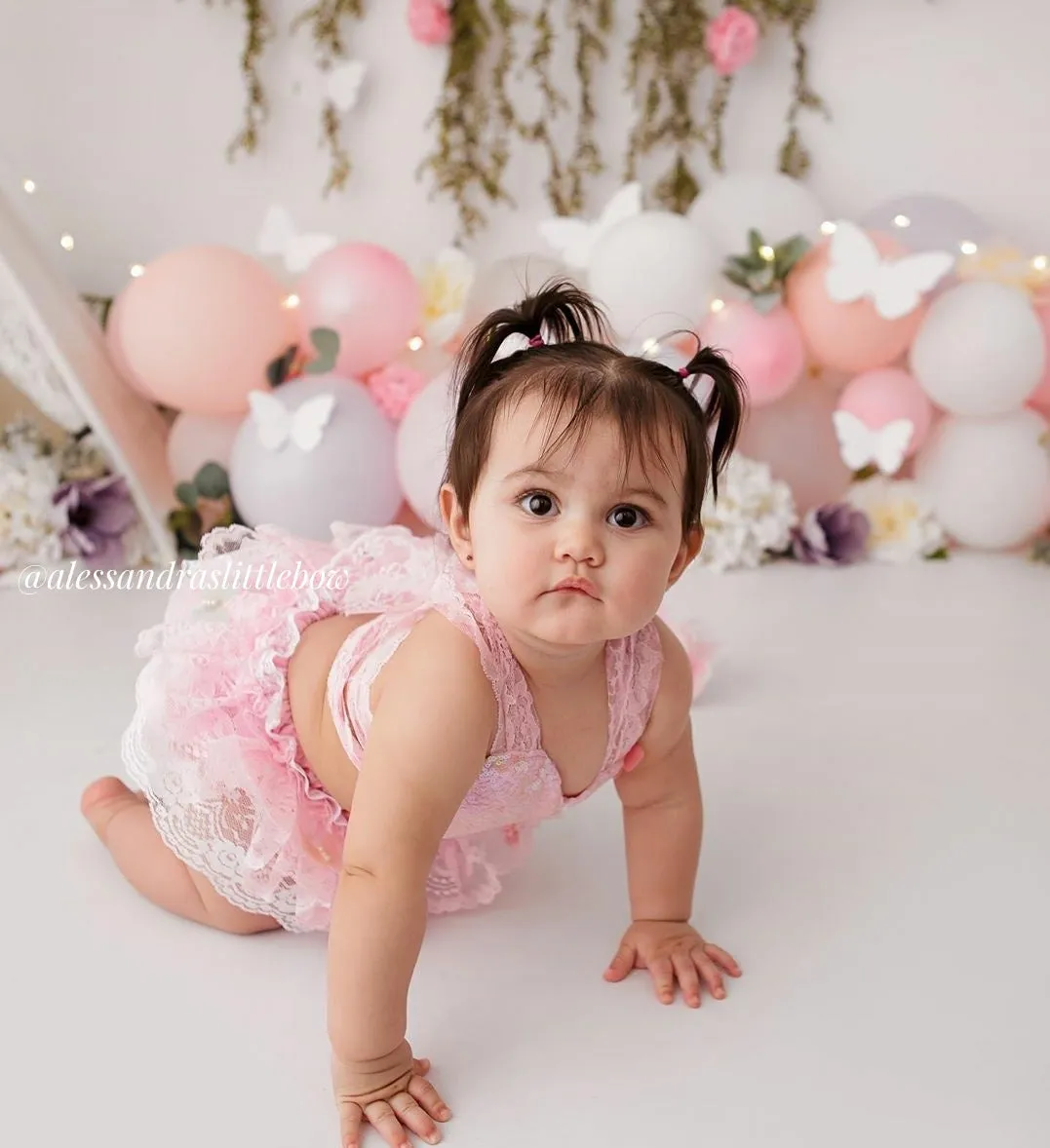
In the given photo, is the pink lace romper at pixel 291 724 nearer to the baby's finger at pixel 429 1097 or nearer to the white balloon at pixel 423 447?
the baby's finger at pixel 429 1097

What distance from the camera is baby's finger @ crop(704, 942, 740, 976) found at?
1180 millimetres

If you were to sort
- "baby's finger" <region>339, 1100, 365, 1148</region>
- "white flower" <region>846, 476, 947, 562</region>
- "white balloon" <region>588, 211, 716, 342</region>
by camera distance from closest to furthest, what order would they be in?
"baby's finger" <region>339, 1100, 365, 1148</region> < "white balloon" <region>588, 211, 716, 342</region> < "white flower" <region>846, 476, 947, 562</region>

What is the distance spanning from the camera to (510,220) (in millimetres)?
2889

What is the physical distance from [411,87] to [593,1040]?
7.35 ft

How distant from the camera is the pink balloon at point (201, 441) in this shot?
253 centimetres

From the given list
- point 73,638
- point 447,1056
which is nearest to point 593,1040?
point 447,1056

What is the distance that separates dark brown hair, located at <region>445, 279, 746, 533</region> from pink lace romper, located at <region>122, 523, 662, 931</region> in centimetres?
13

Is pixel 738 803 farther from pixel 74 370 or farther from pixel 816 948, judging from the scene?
pixel 74 370

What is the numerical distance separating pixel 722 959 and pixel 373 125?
7.06ft

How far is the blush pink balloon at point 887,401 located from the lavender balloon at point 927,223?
28cm

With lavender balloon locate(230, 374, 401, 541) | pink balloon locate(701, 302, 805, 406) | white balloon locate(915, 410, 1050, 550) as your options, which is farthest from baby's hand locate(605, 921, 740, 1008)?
white balloon locate(915, 410, 1050, 550)

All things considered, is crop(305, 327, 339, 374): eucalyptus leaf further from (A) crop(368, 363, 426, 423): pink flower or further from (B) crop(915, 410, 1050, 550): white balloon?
(B) crop(915, 410, 1050, 550): white balloon

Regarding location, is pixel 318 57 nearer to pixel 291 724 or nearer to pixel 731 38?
pixel 731 38

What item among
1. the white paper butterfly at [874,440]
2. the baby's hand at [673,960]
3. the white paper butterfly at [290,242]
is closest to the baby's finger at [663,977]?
the baby's hand at [673,960]
